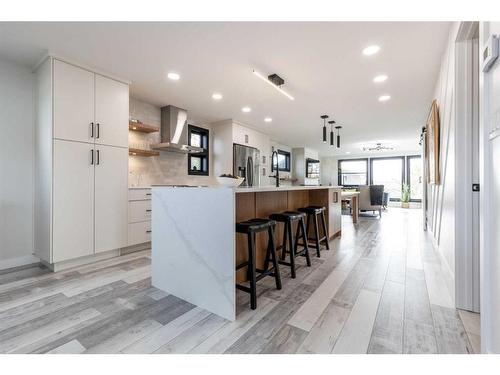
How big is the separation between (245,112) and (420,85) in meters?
2.81

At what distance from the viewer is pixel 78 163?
8.78 ft

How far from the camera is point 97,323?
1.55 m

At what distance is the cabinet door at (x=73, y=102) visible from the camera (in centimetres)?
252

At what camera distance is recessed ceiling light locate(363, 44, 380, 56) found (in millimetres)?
2394

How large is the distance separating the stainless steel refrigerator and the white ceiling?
42.3 inches

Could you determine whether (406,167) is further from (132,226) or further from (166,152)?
(132,226)

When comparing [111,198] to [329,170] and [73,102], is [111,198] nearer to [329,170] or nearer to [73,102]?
[73,102]

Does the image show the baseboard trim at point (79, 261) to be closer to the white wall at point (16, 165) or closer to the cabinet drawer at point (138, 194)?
the white wall at point (16, 165)

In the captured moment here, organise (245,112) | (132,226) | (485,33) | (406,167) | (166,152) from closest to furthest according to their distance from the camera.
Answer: (485,33) → (132,226) → (166,152) → (245,112) → (406,167)

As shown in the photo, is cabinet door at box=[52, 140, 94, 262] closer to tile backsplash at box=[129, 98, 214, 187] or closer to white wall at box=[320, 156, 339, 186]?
tile backsplash at box=[129, 98, 214, 187]

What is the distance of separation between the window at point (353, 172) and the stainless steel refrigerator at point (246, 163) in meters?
6.67

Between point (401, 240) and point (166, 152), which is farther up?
point (166, 152)

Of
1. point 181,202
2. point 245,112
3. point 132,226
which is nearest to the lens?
point 181,202
